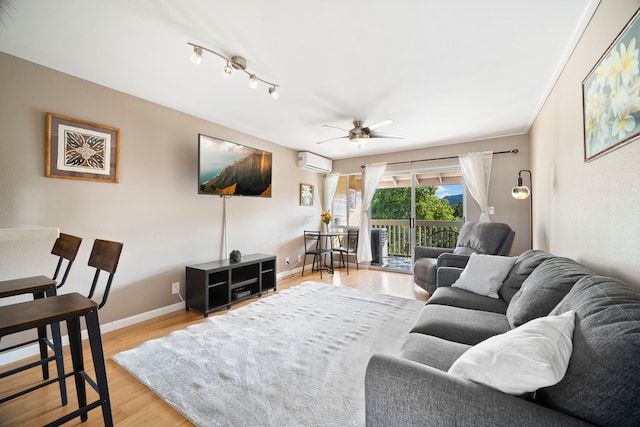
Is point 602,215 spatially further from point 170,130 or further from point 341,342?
point 170,130

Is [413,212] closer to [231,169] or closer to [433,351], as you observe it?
[231,169]

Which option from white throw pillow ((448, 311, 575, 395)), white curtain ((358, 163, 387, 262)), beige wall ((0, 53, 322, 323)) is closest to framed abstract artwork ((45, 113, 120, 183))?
beige wall ((0, 53, 322, 323))

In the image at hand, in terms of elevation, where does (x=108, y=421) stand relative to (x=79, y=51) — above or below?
below

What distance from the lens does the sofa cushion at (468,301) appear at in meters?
1.85

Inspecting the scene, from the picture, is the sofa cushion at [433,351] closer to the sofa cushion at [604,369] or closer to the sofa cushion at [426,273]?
the sofa cushion at [604,369]

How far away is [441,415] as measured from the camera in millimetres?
783

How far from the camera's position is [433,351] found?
4.11 feet

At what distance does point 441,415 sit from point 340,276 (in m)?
3.94

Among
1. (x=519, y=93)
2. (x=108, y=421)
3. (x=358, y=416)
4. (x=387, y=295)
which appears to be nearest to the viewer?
(x=108, y=421)

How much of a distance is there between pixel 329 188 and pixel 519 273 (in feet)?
13.8

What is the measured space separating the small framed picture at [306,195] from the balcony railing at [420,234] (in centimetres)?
144

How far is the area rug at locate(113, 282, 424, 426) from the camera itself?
1436 mm

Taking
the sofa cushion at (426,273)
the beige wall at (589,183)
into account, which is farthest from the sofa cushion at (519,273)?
the sofa cushion at (426,273)

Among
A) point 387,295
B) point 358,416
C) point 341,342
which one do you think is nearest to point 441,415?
point 358,416
